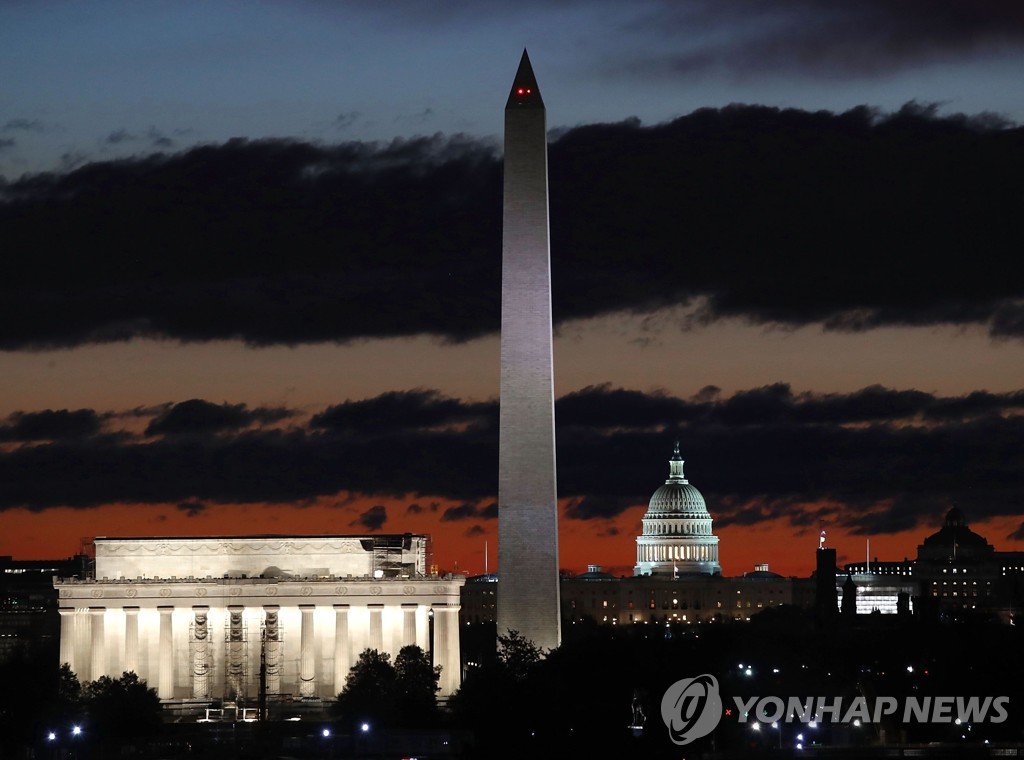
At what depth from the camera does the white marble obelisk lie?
16388cm

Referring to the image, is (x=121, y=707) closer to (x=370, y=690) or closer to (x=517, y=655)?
(x=370, y=690)

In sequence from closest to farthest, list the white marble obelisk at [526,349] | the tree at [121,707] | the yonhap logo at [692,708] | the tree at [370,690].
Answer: the yonhap logo at [692,708] < the white marble obelisk at [526,349] < the tree at [121,707] < the tree at [370,690]

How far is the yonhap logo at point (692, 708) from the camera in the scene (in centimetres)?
13600

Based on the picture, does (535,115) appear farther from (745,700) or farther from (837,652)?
(837,652)

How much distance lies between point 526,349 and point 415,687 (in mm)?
27967

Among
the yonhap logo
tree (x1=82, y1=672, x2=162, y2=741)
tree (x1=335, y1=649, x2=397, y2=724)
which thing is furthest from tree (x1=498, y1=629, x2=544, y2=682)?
tree (x1=82, y1=672, x2=162, y2=741)

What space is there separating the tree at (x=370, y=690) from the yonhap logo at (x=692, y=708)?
2771cm

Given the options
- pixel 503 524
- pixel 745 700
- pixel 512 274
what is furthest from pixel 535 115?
pixel 745 700

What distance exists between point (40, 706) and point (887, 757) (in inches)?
2357

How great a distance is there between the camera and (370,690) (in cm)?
18412

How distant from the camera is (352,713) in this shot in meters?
177

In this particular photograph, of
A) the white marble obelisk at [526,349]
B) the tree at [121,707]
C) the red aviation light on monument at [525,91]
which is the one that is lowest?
the tree at [121,707]

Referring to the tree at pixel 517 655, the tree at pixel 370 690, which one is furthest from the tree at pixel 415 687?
the tree at pixel 517 655

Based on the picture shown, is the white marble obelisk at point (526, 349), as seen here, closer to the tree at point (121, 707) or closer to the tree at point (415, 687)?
the tree at point (415, 687)
